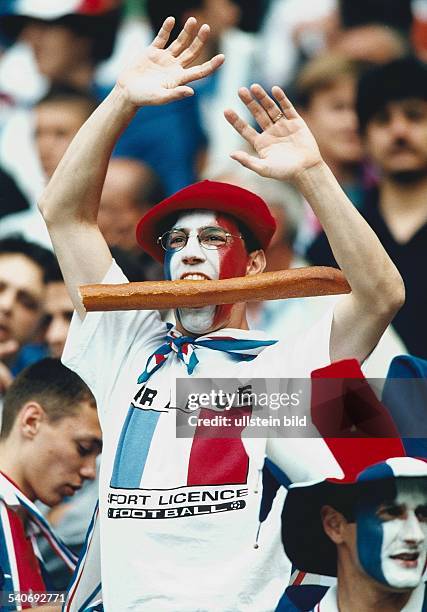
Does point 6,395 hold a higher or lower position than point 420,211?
lower

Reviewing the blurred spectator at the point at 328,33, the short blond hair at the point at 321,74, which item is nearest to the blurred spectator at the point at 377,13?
the blurred spectator at the point at 328,33

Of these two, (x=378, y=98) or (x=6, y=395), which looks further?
(x=378, y=98)

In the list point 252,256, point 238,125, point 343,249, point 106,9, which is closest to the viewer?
point 343,249

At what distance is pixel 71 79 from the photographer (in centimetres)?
471

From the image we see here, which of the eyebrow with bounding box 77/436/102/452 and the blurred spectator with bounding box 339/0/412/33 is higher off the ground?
the blurred spectator with bounding box 339/0/412/33

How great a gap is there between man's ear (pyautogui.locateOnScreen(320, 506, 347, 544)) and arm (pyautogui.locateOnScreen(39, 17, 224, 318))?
0.77m

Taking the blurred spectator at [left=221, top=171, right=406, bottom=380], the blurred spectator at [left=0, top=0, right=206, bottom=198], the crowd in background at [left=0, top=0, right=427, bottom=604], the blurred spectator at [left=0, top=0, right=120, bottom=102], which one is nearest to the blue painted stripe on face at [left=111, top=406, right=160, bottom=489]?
the crowd in background at [left=0, top=0, right=427, bottom=604]

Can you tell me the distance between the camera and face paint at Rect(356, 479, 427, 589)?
2.78m

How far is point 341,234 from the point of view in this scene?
9.06 ft

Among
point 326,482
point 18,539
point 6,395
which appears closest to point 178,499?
point 326,482

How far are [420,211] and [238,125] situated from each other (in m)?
1.44

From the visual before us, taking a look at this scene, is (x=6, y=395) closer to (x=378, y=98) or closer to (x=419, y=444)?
(x=419, y=444)

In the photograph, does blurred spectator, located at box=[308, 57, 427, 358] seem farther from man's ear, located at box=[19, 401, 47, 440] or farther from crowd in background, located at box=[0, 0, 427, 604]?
man's ear, located at box=[19, 401, 47, 440]

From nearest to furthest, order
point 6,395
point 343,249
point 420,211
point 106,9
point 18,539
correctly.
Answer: point 343,249 < point 18,539 < point 6,395 < point 420,211 < point 106,9
